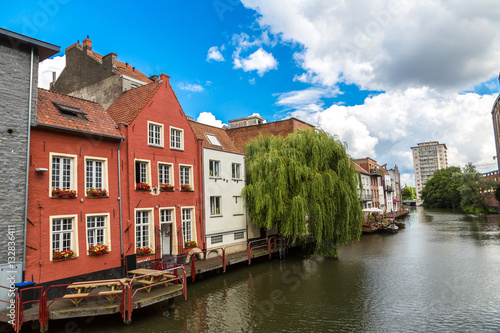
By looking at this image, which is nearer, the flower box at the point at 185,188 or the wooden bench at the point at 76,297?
the wooden bench at the point at 76,297

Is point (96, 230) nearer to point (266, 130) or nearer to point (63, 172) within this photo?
point (63, 172)

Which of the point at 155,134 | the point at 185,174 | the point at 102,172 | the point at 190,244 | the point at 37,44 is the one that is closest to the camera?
the point at 37,44

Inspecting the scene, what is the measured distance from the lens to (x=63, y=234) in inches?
534

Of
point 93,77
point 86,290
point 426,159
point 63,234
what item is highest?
point 426,159

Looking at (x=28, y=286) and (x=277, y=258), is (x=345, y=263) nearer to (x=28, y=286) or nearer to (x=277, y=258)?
(x=277, y=258)

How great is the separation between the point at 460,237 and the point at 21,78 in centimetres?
3643

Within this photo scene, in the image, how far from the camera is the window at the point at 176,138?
19116 millimetres

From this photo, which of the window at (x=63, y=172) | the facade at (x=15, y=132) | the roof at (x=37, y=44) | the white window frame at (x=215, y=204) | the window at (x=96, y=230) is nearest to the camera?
the facade at (x=15, y=132)

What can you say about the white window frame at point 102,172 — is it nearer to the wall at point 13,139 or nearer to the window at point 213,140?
the wall at point 13,139

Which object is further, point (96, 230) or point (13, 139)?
point (96, 230)

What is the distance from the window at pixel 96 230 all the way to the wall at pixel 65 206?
30 cm

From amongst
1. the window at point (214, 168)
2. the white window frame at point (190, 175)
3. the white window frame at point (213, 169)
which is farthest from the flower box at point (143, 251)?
the window at point (214, 168)

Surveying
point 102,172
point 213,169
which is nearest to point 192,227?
point 213,169

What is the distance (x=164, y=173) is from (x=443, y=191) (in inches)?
3684
